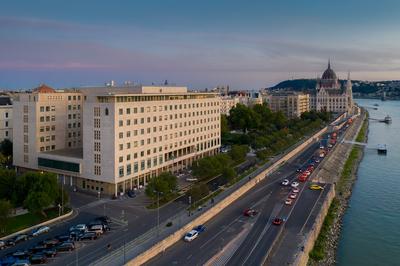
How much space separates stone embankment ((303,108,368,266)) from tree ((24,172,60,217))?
2065 centimetres

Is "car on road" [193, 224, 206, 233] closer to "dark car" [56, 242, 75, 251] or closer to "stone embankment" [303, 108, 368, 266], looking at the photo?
"stone embankment" [303, 108, 368, 266]

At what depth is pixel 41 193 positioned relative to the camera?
3244 centimetres

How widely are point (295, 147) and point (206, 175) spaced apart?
29297 millimetres

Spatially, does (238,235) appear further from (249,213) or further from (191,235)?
(249,213)

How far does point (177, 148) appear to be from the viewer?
51.4 metres

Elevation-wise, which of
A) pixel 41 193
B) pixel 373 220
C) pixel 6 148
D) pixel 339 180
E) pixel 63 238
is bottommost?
pixel 373 220

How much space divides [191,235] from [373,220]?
65.1 feet

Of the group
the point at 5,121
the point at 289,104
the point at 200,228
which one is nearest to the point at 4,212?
the point at 200,228

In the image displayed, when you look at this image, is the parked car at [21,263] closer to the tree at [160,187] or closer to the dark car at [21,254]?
the dark car at [21,254]

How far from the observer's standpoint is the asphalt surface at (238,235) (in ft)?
87.4

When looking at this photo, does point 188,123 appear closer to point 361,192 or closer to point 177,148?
point 177,148

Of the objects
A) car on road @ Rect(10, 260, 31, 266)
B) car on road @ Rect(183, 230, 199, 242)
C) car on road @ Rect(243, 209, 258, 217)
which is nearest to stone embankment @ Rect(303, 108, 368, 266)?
car on road @ Rect(243, 209, 258, 217)

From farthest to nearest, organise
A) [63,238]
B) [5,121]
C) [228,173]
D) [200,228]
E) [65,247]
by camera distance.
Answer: [5,121], [228,173], [200,228], [63,238], [65,247]

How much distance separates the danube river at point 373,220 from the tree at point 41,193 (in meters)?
23.1
